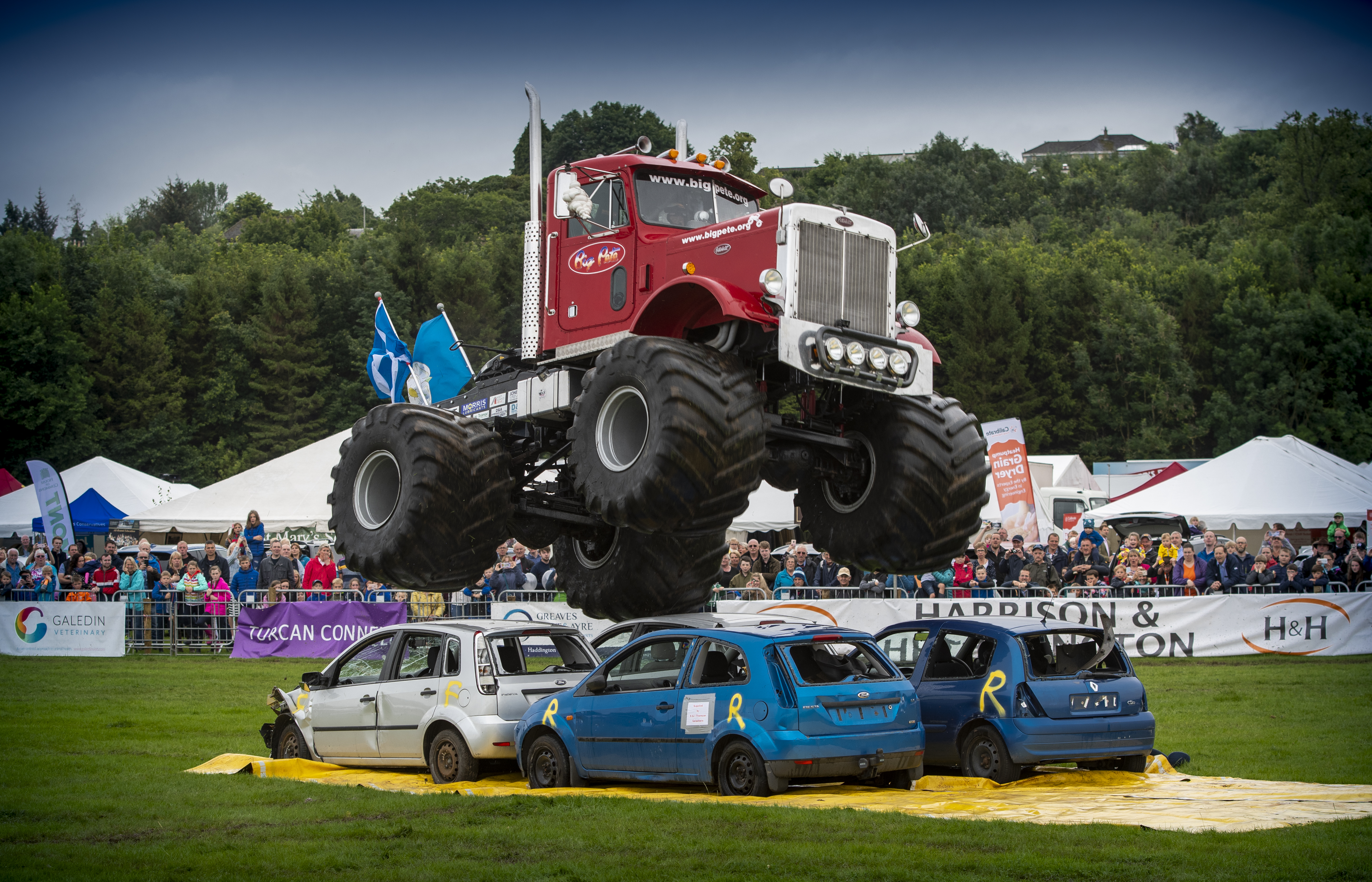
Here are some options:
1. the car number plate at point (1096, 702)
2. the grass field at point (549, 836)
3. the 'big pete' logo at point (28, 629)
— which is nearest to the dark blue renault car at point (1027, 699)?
the car number plate at point (1096, 702)

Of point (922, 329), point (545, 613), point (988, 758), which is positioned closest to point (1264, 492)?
point (545, 613)

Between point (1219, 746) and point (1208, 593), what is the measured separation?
351 inches

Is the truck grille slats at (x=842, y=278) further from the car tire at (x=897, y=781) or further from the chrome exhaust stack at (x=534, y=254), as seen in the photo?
the car tire at (x=897, y=781)

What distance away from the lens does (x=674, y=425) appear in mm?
9617

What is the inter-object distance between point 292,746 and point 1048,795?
25.4 feet

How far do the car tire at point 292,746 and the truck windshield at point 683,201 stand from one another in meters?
6.64

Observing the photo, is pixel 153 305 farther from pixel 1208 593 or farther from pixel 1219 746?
pixel 1219 746

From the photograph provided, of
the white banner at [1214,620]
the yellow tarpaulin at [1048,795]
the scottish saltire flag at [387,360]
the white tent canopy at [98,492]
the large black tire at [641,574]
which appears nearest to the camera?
the yellow tarpaulin at [1048,795]

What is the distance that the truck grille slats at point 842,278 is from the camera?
33.7ft

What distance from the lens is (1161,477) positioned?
3700 centimetres

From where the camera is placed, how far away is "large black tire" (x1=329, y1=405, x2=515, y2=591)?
11.8 meters

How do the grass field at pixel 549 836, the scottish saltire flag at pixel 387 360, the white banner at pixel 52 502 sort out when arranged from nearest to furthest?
the grass field at pixel 549 836
the scottish saltire flag at pixel 387 360
the white banner at pixel 52 502

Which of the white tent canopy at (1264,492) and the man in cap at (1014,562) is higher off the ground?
the white tent canopy at (1264,492)

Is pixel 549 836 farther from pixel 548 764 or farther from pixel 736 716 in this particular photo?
pixel 548 764
